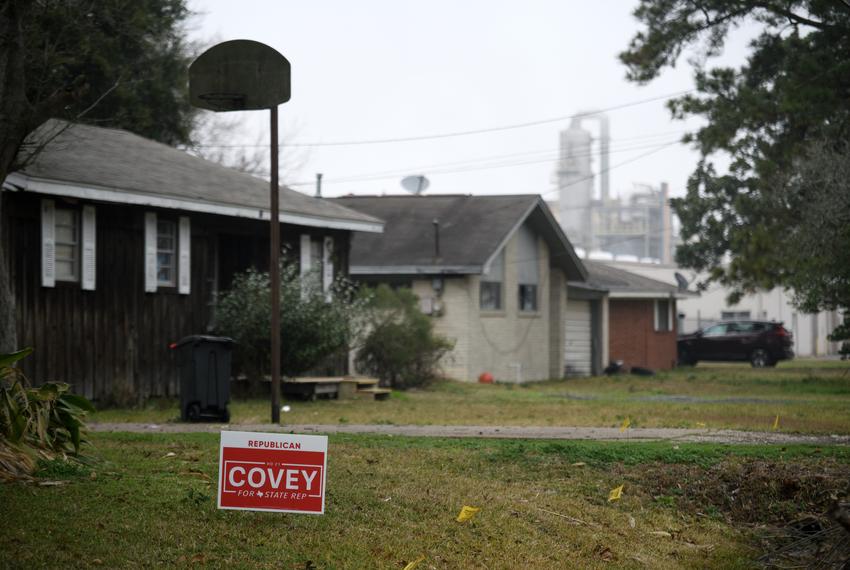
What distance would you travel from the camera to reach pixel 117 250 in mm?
20391

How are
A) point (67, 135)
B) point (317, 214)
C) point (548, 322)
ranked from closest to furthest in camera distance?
point (67, 135), point (317, 214), point (548, 322)

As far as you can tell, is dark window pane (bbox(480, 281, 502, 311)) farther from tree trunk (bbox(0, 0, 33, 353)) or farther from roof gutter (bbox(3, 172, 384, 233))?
tree trunk (bbox(0, 0, 33, 353))

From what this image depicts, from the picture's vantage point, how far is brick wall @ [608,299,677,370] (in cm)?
4438

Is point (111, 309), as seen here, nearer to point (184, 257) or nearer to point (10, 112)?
point (184, 257)

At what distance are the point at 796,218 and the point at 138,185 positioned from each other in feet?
56.3

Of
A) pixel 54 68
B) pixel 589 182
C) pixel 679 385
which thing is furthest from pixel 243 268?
pixel 589 182

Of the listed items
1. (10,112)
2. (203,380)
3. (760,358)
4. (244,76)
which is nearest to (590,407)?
(203,380)

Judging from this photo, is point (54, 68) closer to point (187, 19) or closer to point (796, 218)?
point (187, 19)

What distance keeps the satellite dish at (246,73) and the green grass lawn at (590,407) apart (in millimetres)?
4578

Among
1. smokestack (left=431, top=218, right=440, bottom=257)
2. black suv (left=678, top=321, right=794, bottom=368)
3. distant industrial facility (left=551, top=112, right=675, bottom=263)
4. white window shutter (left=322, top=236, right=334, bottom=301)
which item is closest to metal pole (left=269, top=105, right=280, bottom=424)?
white window shutter (left=322, top=236, right=334, bottom=301)

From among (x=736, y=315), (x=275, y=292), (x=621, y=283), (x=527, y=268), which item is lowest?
(x=275, y=292)

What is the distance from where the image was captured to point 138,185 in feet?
66.1

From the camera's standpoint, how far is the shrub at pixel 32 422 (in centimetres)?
1020

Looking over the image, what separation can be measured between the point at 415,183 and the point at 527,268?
6.90 m
